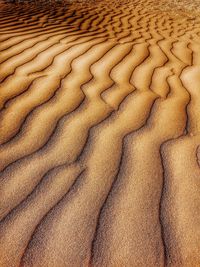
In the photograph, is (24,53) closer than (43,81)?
No

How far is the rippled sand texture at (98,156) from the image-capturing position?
123cm

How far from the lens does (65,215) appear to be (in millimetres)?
1336

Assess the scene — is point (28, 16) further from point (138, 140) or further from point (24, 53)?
point (138, 140)

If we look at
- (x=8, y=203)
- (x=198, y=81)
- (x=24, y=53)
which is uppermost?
(x=24, y=53)

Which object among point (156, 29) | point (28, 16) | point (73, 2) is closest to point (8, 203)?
point (156, 29)

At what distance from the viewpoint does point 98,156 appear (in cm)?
168

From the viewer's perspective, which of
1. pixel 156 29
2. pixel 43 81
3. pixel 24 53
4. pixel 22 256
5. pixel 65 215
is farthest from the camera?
pixel 156 29

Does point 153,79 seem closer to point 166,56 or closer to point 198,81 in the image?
point 198,81

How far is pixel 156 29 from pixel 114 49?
168cm

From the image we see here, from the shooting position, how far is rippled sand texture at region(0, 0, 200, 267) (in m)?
1.23

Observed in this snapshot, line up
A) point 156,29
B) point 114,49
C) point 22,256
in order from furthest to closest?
point 156,29
point 114,49
point 22,256

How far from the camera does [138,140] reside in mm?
1812

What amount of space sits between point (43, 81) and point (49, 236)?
1572 millimetres

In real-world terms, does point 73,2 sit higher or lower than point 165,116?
higher
